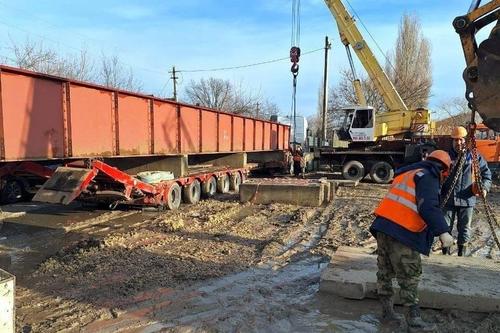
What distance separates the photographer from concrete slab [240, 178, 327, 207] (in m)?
12.0

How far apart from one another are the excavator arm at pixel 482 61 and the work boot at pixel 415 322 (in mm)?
1742

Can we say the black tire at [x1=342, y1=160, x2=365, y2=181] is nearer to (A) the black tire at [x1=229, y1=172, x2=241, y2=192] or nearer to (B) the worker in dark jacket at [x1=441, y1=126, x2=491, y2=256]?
(A) the black tire at [x1=229, y1=172, x2=241, y2=192]

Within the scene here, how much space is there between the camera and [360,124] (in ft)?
65.1

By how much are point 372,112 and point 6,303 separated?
59.2 feet

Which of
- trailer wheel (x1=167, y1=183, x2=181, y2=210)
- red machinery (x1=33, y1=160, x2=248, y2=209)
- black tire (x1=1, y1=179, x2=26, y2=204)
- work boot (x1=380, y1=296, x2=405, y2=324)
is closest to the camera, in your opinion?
work boot (x1=380, y1=296, x2=405, y2=324)

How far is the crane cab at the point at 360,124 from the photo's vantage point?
19.7 metres

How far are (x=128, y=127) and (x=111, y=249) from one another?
13.3 feet

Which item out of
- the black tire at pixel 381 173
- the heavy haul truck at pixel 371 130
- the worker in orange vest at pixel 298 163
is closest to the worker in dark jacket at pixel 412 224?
the heavy haul truck at pixel 371 130

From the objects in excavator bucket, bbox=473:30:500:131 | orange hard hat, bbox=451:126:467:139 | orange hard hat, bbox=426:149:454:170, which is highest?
excavator bucket, bbox=473:30:500:131

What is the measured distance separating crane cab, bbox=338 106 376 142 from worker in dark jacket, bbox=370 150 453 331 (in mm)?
15807

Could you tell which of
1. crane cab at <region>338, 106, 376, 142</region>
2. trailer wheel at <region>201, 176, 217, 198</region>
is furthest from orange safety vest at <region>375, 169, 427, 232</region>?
crane cab at <region>338, 106, 376, 142</region>

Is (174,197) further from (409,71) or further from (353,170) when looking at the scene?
(409,71)

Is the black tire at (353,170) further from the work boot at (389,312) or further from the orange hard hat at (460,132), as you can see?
the work boot at (389,312)

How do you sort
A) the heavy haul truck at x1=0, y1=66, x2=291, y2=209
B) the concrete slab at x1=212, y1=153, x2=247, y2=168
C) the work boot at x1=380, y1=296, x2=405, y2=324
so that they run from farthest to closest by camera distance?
the concrete slab at x1=212, y1=153, x2=247, y2=168 → the heavy haul truck at x1=0, y1=66, x2=291, y2=209 → the work boot at x1=380, y1=296, x2=405, y2=324
